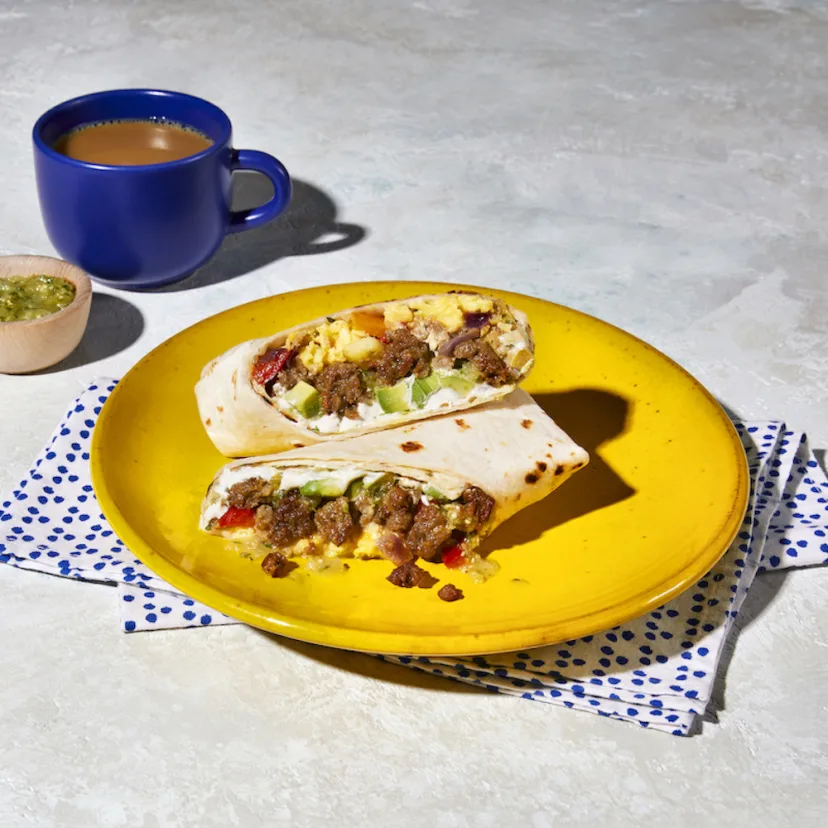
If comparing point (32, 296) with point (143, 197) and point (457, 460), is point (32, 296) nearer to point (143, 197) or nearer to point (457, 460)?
point (143, 197)

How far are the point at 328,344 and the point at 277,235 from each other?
139 centimetres

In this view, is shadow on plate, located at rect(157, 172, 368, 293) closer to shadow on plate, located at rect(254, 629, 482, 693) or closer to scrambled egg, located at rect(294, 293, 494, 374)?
scrambled egg, located at rect(294, 293, 494, 374)

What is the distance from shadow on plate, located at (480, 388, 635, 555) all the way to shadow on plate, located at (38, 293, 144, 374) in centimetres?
129

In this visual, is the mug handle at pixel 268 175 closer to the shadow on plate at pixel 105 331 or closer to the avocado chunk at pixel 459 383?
the shadow on plate at pixel 105 331

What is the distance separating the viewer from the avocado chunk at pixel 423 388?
2.66m

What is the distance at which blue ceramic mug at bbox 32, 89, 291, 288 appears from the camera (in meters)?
3.25

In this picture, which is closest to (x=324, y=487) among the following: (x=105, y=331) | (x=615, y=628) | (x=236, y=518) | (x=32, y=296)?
(x=236, y=518)

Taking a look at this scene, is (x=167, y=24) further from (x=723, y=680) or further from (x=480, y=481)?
(x=723, y=680)

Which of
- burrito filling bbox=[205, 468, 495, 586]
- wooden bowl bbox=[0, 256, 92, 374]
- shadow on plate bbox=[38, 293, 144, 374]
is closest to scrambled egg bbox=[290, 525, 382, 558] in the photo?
burrito filling bbox=[205, 468, 495, 586]

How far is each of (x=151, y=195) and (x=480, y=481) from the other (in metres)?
1.50

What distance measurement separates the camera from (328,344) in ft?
8.87

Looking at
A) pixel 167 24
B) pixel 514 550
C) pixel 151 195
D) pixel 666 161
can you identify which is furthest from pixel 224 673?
pixel 167 24

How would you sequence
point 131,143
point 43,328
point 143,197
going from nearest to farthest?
1. point 43,328
2. point 143,197
3. point 131,143

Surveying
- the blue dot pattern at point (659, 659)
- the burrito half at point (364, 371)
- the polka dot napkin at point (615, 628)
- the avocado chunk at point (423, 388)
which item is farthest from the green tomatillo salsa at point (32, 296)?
the blue dot pattern at point (659, 659)
